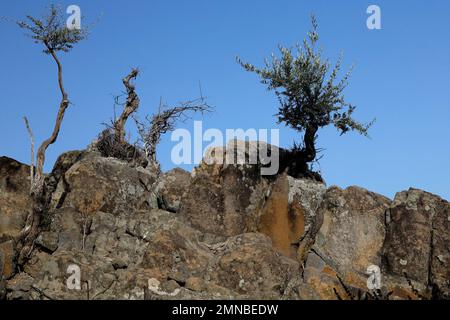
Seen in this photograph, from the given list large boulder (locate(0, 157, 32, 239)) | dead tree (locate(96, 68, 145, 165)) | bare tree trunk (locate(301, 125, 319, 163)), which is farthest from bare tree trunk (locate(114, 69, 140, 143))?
bare tree trunk (locate(301, 125, 319, 163))

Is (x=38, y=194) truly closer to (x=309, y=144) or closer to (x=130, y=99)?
(x=130, y=99)

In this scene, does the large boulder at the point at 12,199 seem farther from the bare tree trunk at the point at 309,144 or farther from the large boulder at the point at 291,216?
the bare tree trunk at the point at 309,144

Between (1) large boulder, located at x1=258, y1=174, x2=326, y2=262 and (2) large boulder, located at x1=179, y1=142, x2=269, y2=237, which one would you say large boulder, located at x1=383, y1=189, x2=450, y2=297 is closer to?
(1) large boulder, located at x1=258, y1=174, x2=326, y2=262

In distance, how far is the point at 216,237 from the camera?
69.0 feet

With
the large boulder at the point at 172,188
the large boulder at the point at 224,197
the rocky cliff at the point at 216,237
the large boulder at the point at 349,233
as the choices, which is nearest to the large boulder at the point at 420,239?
the rocky cliff at the point at 216,237

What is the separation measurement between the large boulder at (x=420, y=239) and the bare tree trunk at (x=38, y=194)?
12.2 metres

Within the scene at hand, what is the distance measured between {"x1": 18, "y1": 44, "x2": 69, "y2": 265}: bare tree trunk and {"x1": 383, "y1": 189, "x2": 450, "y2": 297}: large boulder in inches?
481

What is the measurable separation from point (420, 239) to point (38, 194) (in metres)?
13.7

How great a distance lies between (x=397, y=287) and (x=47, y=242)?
38.4 feet

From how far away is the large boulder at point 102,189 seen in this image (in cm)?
2212

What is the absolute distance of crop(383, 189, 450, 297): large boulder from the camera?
63.3 ft

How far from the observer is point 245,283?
16797mm
